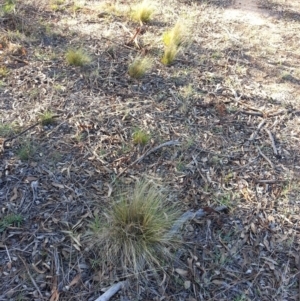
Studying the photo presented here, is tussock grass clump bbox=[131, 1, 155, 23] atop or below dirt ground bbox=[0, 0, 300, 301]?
atop

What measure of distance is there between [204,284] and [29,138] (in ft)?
5.15

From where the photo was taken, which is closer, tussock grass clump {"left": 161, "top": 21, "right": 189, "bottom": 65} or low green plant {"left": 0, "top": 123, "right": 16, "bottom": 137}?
low green plant {"left": 0, "top": 123, "right": 16, "bottom": 137}

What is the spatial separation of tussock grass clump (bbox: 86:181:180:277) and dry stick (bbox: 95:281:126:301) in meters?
0.08

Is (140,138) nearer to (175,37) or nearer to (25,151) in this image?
(25,151)

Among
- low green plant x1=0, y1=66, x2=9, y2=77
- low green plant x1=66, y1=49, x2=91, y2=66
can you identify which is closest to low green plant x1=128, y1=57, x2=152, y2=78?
low green plant x1=66, y1=49, x2=91, y2=66

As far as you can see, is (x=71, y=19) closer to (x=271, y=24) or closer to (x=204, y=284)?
(x=271, y=24)

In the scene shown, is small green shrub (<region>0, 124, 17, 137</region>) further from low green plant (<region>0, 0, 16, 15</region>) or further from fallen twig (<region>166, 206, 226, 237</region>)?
low green plant (<region>0, 0, 16, 15</region>)

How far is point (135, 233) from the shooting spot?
227 cm

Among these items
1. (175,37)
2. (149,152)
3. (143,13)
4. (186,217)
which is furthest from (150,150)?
(143,13)

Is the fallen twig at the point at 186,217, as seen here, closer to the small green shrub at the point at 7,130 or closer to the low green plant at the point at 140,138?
the low green plant at the point at 140,138

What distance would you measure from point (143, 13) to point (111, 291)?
3361mm

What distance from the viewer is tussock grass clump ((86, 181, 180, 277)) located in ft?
7.22

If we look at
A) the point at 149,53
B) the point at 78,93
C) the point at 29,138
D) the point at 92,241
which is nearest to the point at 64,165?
the point at 29,138

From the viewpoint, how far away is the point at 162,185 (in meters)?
2.65
